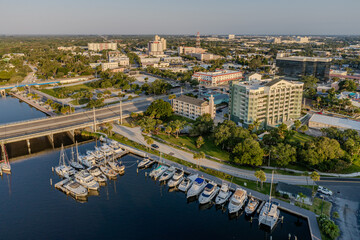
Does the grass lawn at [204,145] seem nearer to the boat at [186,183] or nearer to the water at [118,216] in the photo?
the boat at [186,183]

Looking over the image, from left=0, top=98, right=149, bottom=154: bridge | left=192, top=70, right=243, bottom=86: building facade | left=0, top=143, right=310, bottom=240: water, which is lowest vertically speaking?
left=0, top=143, right=310, bottom=240: water

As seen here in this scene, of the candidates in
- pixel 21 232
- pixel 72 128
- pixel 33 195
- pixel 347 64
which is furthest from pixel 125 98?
pixel 347 64

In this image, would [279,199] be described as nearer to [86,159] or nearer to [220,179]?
[220,179]

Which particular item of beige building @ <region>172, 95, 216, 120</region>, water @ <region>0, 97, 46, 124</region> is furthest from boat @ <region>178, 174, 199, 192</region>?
water @ <region>0, 97, 46, 124</region>

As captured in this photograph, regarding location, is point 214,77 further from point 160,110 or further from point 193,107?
point 160,110

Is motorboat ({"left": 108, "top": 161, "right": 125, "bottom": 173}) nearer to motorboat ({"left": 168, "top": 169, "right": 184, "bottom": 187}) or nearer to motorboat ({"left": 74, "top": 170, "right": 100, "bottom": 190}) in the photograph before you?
motorboat ({"left": 74, "top": 170, "right": 100, "bottom": 190})

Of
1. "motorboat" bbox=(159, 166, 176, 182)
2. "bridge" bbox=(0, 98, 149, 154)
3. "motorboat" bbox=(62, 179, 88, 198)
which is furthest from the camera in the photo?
"bridge" bbox=(0, 98, 149, 154)
